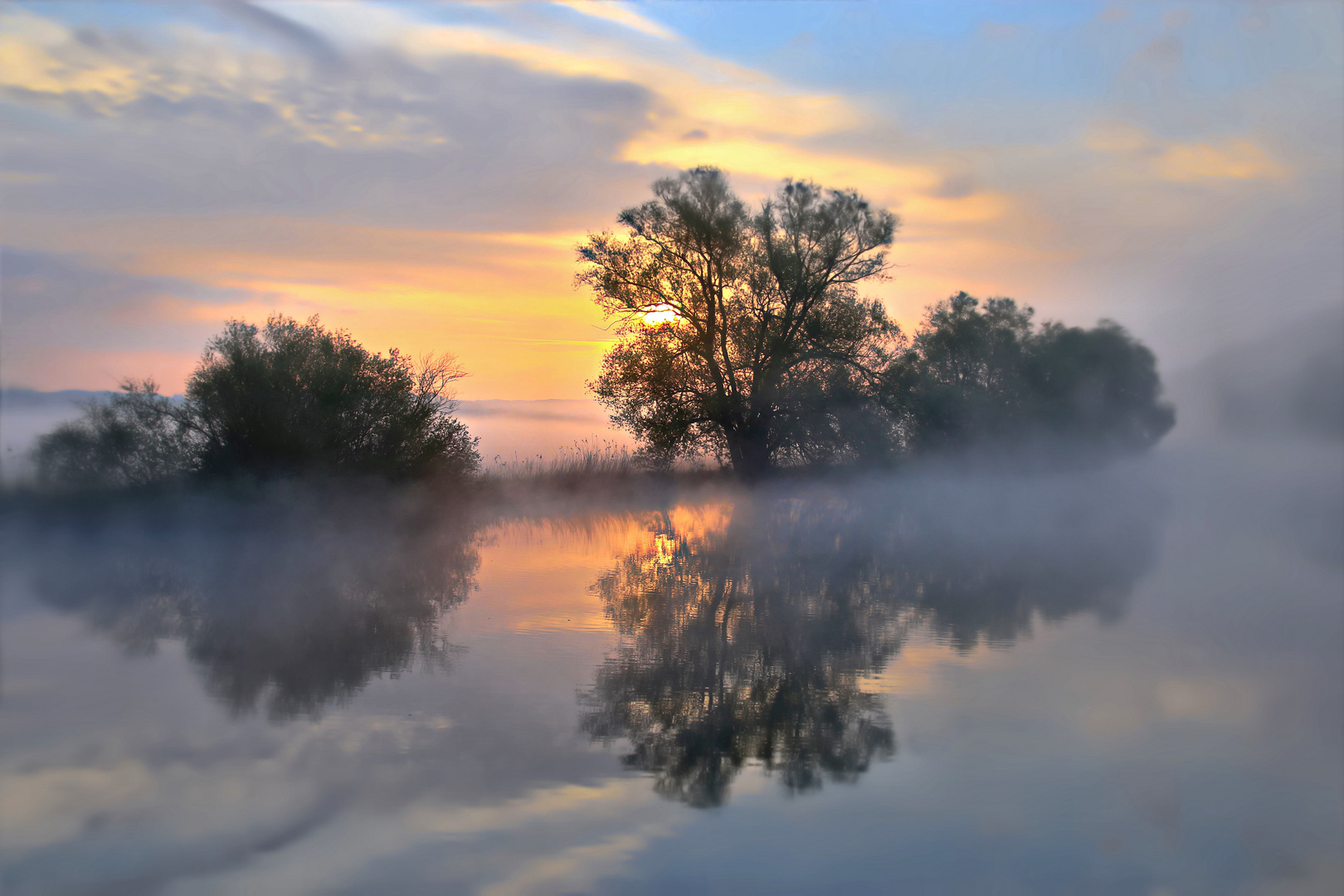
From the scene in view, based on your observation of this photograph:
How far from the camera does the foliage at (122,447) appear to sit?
1806 centimetres

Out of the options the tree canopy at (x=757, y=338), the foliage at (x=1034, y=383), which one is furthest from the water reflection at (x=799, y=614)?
the foliage at (x=1034, y=383)

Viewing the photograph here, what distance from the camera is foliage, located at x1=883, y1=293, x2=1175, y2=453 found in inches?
1444

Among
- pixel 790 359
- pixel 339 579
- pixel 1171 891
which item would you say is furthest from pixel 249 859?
pixel 790 359

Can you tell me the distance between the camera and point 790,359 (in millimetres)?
30359

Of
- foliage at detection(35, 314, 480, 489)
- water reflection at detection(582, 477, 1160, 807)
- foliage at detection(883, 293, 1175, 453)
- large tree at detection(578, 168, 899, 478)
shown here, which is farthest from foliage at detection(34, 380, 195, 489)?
foliage at detection(883, 293, 1175, 453)

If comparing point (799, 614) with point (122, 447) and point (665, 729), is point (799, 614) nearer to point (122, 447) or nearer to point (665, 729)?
point (665, 729)

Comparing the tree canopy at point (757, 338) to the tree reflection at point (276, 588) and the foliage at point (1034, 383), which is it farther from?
the tree reflection at point (276, 588)

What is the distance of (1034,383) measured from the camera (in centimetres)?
4684

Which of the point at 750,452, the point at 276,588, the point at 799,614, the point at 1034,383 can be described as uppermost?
the point at 1034,383

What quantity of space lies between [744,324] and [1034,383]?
882 inches

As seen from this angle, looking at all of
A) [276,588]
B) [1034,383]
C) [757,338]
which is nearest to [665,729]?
[276,588]

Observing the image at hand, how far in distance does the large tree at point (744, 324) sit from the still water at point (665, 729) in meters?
15.8

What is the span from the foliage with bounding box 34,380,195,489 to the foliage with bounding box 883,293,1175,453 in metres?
23.5

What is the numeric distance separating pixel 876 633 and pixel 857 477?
20.9m
